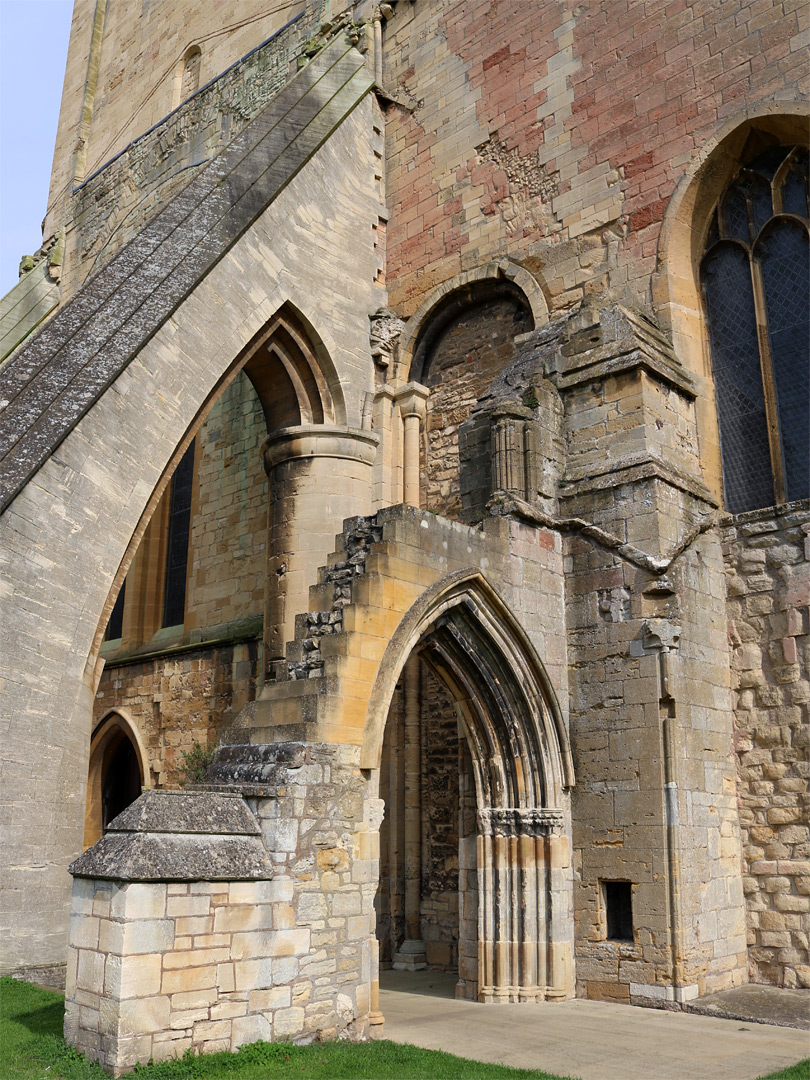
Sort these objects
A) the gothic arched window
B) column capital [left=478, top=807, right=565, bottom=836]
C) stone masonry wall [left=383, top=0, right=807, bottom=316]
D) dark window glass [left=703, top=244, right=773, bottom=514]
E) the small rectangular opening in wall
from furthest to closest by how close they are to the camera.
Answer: stone masonry wall [left=383, top=0, right=807, bottom=316]
dark window glass [left=703, top=244, right=773, bottom=514]
the gothic arched window
column capital [left=478, top=807, right=565, bottom=836]
the small rectangular opening in wall

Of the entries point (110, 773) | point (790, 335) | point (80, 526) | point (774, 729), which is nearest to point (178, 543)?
point (110, 773)

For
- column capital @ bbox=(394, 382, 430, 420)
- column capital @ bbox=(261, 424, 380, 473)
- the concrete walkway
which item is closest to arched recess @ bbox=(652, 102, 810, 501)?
column capital @ bbox=(394, 382, 430, 420)

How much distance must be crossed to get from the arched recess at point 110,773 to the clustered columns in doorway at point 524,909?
6206mm

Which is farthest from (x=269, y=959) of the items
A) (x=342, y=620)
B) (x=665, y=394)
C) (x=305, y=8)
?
(x=305, y=8)

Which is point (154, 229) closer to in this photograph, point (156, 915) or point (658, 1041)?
point (156, 915)

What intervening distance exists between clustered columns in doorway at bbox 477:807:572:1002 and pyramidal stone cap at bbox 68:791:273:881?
2565mm

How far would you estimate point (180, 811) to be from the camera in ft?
17.4

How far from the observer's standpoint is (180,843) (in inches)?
202

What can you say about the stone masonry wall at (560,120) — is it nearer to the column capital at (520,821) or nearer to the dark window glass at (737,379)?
the dark window glass at (737,379)

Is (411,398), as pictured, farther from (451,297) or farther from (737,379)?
(737,379)

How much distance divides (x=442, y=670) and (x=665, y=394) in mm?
2852

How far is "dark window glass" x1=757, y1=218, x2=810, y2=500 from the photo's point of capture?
8203mm

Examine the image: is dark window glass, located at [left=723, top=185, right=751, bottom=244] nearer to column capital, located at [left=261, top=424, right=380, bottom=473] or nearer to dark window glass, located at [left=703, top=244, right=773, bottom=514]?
dark window glass, located at [left=703, top=244, right=773, bottom=514]

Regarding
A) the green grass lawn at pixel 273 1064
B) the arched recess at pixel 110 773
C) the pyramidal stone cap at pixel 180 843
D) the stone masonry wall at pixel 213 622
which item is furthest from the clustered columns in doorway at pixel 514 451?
the arched recess at pixel 110 773
